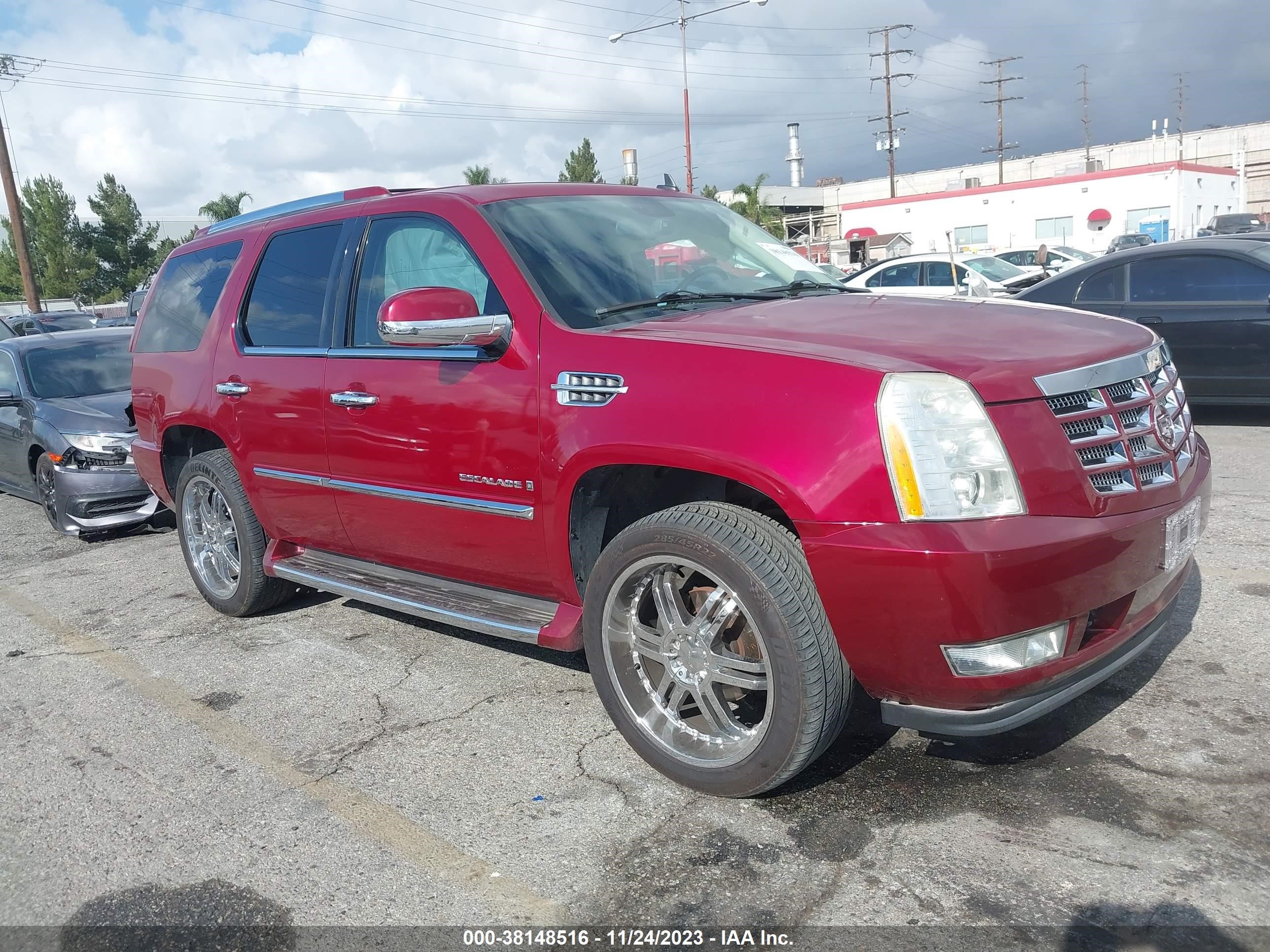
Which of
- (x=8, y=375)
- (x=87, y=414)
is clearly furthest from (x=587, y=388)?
(x=8, y=375)

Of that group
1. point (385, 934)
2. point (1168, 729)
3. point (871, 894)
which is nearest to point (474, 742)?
point (385, 934)

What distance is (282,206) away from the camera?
504cm

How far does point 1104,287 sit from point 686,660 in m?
7.11

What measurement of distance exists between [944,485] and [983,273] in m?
16.5

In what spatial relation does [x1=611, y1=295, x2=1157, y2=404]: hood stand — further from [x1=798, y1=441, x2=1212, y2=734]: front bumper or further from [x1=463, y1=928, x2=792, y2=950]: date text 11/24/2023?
[x1=463, y1=928, x2=792, y2=950]: date text 11/24/2023

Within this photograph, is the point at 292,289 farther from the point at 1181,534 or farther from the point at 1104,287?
the point at 1104,287

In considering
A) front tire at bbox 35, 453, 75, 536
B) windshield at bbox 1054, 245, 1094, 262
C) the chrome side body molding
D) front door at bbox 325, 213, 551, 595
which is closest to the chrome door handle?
front door at bbox 325, 213, 551, 595

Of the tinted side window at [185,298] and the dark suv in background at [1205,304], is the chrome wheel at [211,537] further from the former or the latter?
the dark suv in background at [1205,304]

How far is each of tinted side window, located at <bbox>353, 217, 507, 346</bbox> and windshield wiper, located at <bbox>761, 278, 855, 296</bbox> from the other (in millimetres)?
1121

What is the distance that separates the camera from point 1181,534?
3.10 m

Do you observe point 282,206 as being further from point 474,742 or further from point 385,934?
point 385,934

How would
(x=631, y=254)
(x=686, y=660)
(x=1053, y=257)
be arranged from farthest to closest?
(x=1053, y=257) → (x=631, y=254) → (x=686, y=660)

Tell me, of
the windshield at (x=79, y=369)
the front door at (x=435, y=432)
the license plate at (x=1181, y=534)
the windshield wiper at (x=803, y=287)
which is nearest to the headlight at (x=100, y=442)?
the windshield at (x=79, y=369)

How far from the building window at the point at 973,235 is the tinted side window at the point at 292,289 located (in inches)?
1899
